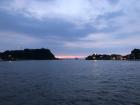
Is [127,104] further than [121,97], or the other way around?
[121,97]

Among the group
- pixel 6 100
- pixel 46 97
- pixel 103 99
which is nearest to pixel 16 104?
pixel 6 100

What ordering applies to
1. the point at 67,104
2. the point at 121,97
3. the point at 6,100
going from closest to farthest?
the point at 67,104, the point at 6,100, the point at 121,97

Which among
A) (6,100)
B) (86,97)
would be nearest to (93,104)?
(86,97)

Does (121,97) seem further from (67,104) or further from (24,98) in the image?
(24,98)

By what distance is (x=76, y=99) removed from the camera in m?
35.3

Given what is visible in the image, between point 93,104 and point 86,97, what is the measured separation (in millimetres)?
5000

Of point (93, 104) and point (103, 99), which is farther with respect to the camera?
point (103, 99)

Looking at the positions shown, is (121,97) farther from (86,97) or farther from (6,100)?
(6,100)

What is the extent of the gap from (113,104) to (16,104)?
12.1 metres

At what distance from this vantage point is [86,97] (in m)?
37.3

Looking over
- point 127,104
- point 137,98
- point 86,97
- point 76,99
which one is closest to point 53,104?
point 76,99

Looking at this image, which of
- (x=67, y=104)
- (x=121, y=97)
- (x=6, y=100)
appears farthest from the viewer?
(x=121, y=97)

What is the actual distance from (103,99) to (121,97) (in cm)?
311

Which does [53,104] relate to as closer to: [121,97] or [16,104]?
[16,104]
